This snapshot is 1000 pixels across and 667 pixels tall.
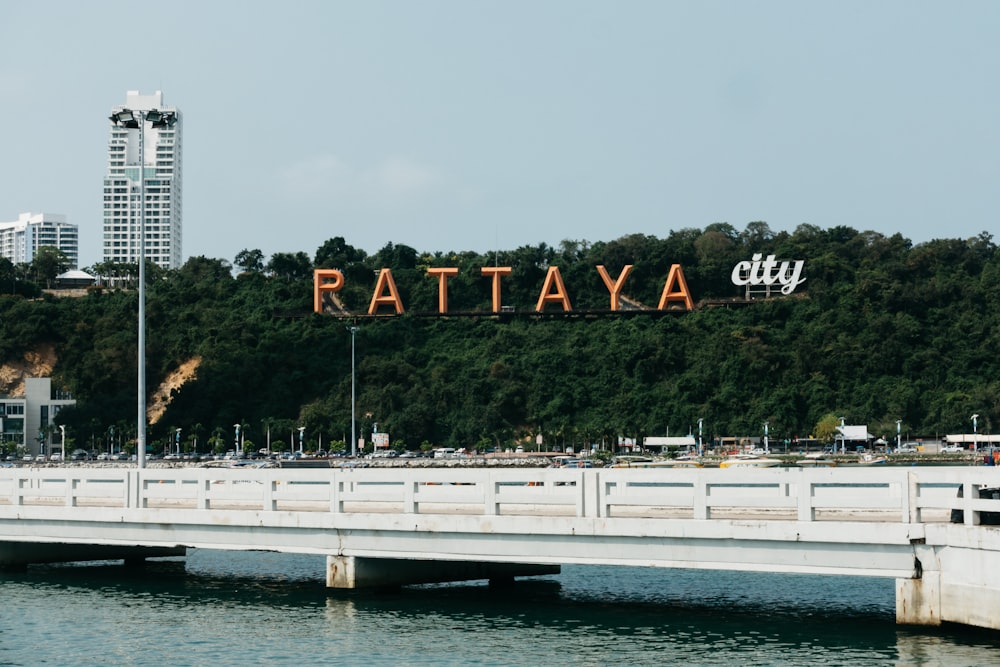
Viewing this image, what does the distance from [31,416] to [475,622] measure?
140 meters

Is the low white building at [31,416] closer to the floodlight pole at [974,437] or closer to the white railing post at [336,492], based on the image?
the floodlight pole at [974,437]

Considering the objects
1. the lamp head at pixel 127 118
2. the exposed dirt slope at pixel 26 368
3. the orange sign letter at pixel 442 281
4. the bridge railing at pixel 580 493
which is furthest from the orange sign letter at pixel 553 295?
the bridge railing at pixel 580 493

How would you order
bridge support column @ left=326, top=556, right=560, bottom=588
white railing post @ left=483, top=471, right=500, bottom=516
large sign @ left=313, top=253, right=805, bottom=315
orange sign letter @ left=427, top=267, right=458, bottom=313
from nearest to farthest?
white railing post @ left=483, top=471, right=500, bottom=516 < bridge support column @ left=326, top=556, right=560, bottom=588 < orange sign letter @ left=427, top=267, right=458, bottom=313 < large sign @ left=313, top=253, right=805, bottom=315

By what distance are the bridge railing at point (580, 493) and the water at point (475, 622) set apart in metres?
2.10

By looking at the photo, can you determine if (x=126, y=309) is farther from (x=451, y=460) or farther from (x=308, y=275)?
(x=451, y=460)

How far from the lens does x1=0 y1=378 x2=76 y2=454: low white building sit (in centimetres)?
15800

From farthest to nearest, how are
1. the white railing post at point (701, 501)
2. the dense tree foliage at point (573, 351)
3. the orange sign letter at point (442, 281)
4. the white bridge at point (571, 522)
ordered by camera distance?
the orange sign letter at point (442, 281)
the dense tree foliage at point (573, 351)
the white railing post at point (701, 501)
the white bridge at point (571, 522)

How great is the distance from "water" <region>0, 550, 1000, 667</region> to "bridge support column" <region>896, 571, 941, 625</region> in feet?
0.85

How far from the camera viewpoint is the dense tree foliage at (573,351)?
477ft

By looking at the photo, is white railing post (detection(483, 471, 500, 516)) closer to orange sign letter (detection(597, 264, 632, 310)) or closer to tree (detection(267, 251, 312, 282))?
orange sign letter (detection(597, 264, 632, 310))

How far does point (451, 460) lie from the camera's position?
125500mm

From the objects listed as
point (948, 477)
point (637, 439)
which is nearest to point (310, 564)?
point (948, 477)

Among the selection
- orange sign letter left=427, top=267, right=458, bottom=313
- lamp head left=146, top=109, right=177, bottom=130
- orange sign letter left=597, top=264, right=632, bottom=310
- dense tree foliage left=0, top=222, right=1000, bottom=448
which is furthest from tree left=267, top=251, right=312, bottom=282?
lamp head left=146, top=109, right=177, bottom=130

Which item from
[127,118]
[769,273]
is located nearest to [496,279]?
[769,273]
